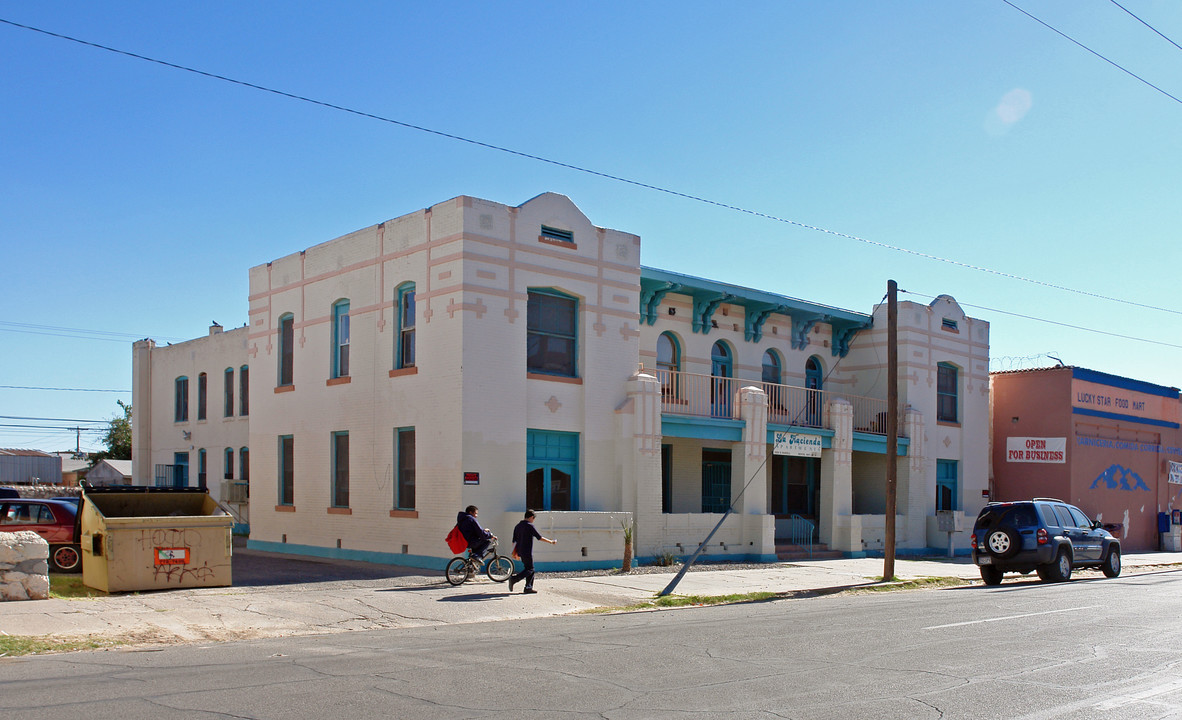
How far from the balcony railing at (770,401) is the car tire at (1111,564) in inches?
286

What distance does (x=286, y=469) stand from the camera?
25344 mm

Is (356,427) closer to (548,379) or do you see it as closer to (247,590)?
(548,379)

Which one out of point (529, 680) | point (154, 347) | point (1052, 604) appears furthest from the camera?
point (154, 347)

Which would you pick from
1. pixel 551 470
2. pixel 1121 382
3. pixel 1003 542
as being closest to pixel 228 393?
pixel 551 470

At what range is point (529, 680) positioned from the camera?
886 cm

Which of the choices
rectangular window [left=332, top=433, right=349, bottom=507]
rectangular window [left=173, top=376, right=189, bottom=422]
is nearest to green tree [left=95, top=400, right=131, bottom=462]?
rectangular window [left=173, top=376, right=189, bottom=422]

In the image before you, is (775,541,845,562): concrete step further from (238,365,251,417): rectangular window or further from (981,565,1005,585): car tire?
(238,365,251,417): rectangular window

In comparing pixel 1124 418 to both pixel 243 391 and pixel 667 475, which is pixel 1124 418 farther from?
pixel 243 391

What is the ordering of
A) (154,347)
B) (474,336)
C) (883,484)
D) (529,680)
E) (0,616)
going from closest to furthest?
(529,680) → (0,616) → (474,336) → (883,484) → (154,347)

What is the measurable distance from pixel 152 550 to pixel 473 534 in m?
4.94

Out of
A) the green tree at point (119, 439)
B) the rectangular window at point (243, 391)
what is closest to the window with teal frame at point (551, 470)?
the rectangular window at point (243, 391)

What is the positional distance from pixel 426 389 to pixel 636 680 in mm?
12748

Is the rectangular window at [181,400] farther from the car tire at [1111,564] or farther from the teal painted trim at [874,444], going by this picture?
the car tire at [1111,564]

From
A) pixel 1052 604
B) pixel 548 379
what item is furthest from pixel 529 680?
pixel 548 379
